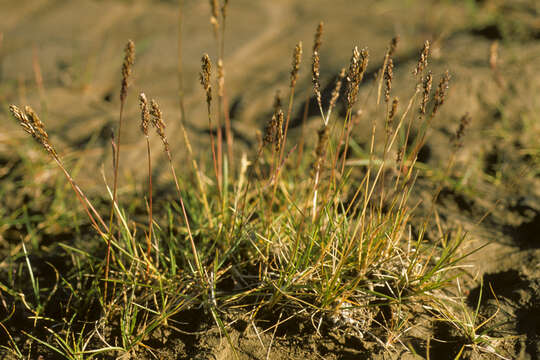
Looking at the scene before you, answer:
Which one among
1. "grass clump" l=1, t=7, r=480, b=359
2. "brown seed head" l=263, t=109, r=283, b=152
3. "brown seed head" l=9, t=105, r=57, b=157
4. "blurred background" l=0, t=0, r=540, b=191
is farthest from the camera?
"blurred background" l=0, t=0, r=540, b=191

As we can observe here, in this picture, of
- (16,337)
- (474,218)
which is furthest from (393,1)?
(16,337)

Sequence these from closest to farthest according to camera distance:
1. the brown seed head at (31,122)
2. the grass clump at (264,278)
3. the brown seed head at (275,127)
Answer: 1. the brown seed head at (31,122)
2. the brown seed head at (275,127)
3. the grass clump at (264,278)

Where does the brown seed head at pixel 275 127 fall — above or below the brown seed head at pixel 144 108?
below

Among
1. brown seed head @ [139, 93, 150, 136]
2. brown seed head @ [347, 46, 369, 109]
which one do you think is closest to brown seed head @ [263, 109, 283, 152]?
brown seed head @ [347, 46, 369, 109]

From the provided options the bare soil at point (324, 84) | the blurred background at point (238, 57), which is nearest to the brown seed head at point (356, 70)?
the bare soil at point (324, 84)

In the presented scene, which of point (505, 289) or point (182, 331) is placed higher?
point (505, 289)

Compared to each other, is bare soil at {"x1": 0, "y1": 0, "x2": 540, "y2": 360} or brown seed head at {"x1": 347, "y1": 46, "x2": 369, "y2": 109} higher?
brown seed head at {"x1": 347, "y1": 46, "x2": 369, "y2": 109}

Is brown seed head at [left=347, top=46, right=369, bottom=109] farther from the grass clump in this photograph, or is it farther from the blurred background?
the blurred background

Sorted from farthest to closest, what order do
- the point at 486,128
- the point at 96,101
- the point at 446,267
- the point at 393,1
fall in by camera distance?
→ the point at 393,1, the point at 96,101, the point at 486,128, the point at 446,267

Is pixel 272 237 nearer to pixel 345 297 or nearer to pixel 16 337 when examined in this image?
pixel 345 297

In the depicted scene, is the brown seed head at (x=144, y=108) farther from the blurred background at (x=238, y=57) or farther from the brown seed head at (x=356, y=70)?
the blurred background at (x=238, y=57)

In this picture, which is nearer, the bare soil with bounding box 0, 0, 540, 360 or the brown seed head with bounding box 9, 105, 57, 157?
the brown seed head with bounding box 9, 105, 57, 157
